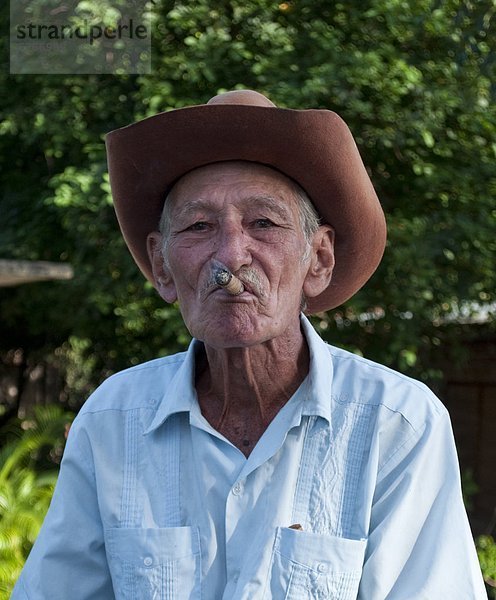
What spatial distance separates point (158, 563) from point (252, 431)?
1.11ft

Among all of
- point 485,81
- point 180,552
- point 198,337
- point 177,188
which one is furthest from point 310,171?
point 485,81

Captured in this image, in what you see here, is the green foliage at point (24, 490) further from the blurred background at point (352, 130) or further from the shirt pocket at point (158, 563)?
the shirt pocket at point (158, 563)

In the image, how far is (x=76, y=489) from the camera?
6.39 feet

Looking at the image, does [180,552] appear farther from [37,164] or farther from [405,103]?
[37,164]

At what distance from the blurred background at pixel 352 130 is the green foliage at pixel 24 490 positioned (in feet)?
0.07

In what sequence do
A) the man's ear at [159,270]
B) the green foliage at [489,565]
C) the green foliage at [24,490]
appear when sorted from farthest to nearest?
1. the green foliage at [24,490]
2. the green foliage at [489,565]
3. the man's ear at [159,270]

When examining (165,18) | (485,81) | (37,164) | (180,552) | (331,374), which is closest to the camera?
(180,552)

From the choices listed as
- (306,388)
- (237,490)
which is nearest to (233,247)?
(306,388)

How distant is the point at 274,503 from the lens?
180 centimetres

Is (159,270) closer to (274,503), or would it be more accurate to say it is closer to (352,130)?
(274,503)

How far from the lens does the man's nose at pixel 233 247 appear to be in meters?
1.84

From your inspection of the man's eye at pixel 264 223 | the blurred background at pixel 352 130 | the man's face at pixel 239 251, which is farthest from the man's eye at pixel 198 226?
the blurred background at pixel 352 130

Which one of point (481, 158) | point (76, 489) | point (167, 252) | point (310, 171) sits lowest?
point (481, 158)

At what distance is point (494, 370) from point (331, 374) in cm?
737
